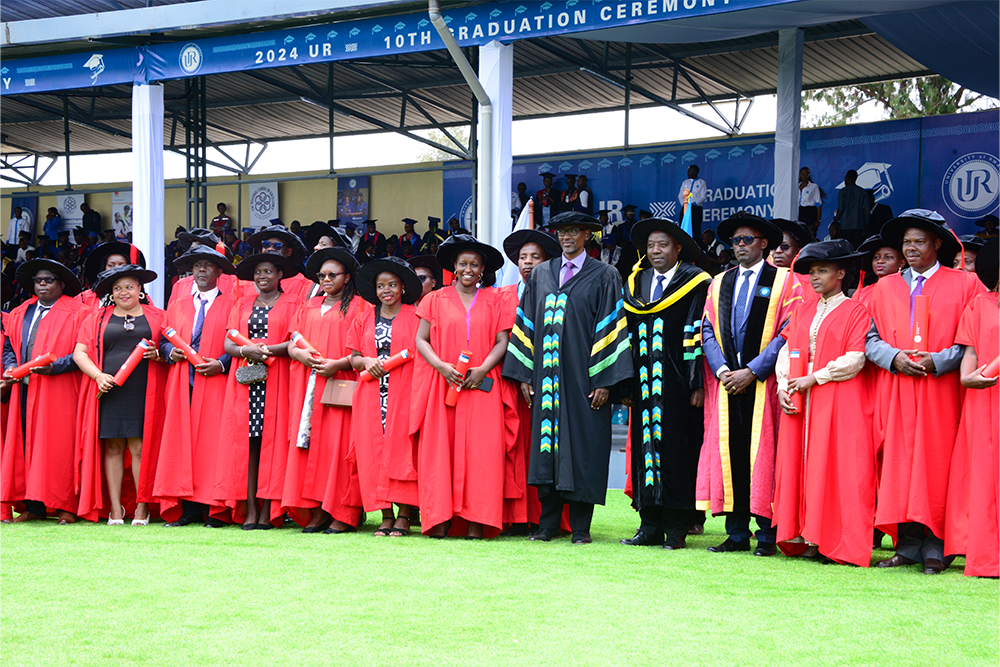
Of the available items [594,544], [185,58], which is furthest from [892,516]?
[185,58]

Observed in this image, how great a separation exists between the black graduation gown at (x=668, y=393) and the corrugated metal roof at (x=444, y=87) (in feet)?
33.4

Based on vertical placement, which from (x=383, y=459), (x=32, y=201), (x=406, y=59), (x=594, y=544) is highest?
(x=406, y=59)

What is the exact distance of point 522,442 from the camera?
7.27 m

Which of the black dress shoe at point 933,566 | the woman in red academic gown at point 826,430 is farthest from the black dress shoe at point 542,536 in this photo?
the black dress shoe at point 933,566

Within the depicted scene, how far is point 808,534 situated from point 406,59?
45.1 feet

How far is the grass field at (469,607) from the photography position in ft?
13.1

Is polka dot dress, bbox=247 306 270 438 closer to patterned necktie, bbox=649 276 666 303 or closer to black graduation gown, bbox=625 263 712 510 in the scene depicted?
black graduation gown, bbox=625 263 712 510

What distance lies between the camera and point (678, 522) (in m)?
6.70

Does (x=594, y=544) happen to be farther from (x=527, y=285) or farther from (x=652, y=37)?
(x=652, y=37)

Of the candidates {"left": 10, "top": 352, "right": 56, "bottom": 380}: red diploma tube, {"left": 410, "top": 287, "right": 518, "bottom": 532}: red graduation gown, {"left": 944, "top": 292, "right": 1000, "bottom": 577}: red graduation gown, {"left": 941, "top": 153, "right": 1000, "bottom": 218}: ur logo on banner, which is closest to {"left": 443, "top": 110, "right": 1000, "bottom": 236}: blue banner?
{"left": 941, "top": 153, "right": 1000, "bottom": 218}: ur logo on banner

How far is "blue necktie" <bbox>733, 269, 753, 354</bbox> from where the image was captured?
6598mm

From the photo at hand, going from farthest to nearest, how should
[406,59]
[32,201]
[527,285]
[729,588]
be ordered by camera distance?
[32,201], [406,59], [527,285], [729,588]

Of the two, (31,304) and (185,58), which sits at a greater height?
(185,58)

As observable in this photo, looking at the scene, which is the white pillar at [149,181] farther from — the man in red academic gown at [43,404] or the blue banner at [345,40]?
the man in red academic gown at [43,404]
